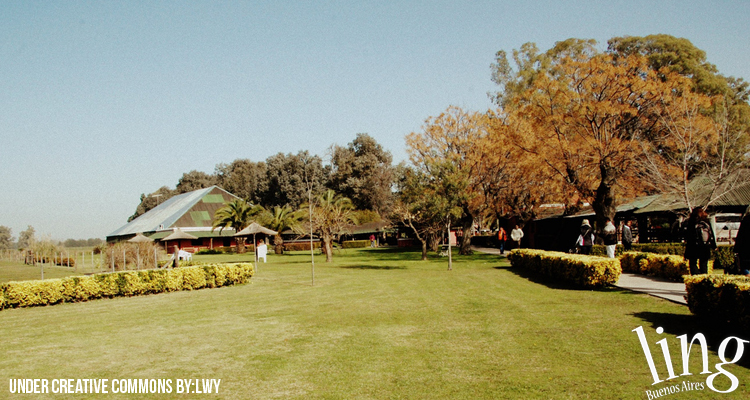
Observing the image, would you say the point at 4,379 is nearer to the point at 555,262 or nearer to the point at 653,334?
the point at 653,334

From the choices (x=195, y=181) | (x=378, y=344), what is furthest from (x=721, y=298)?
(x=195, y=181)

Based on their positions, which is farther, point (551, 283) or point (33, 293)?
point (551, 283)

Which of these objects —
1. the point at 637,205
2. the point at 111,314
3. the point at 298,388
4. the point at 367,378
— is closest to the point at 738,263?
the point at 367,378

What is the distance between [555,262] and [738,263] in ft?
20.3

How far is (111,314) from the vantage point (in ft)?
40.2

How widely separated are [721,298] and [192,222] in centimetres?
5805

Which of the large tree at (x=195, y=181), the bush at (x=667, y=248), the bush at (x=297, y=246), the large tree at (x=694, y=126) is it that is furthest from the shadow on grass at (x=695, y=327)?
the large tree at (x=195, y=181)

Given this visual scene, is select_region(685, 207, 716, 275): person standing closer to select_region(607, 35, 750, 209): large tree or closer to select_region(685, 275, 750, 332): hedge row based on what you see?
select_region(685, 275, 750, 332): hedge row

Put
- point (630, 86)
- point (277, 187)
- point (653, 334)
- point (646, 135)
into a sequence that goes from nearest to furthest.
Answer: point (653, 334) < point (630, 86) < point (646, 135) < point (277, 187)

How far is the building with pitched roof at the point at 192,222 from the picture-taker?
2265 inches

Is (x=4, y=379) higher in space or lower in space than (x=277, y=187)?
lower

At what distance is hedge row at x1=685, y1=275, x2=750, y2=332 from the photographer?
7059 mm

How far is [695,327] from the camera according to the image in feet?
25.4

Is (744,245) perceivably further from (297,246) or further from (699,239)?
(297,246)
